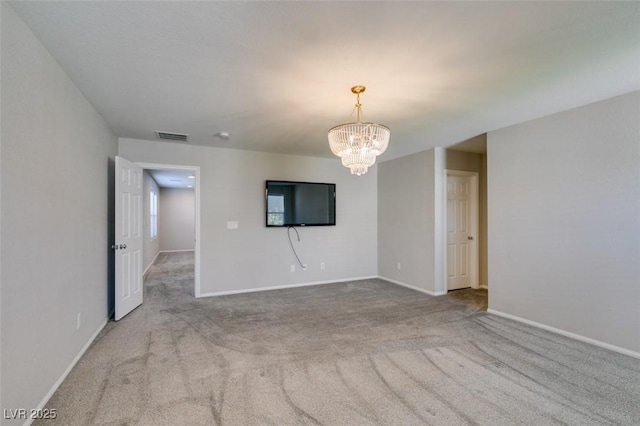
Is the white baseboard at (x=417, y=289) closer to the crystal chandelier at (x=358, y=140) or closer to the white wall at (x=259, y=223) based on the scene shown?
the white wall at (x=259, y=223)

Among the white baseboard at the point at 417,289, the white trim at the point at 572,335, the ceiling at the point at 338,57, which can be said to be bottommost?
the white baseboard at the point at 417,289

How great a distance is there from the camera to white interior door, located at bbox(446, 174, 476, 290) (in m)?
4.84

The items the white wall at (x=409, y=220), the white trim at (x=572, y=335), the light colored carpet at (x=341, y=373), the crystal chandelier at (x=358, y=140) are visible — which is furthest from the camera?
the white wall at (x=409, y=220)

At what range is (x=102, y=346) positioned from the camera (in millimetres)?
2660

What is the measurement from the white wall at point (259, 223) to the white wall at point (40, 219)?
5.47 ft

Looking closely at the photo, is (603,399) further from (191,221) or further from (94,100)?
(191,221)

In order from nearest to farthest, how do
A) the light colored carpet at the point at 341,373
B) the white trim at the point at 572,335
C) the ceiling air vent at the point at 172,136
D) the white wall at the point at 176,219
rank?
the light colored carpet at the point at 341,373 → the white trim at the point at 572,335 → the ceiling air vent at the point at 172,136 → the white wall at the point at 176,219

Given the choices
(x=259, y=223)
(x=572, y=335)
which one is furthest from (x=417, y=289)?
(x=259, y=223)

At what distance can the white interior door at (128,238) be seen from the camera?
11.0 ft

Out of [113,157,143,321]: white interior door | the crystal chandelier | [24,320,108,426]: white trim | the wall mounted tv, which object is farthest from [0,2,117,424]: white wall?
the wall mounted tv

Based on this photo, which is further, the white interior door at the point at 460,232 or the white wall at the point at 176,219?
the white wall at the point at 176,219

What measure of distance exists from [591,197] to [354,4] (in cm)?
296

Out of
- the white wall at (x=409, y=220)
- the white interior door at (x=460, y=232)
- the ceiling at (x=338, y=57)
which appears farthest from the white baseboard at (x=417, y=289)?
the ceiling at (x=338, y=57)

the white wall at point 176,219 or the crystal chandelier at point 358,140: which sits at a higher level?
the crystal chandelier at point 358,140
